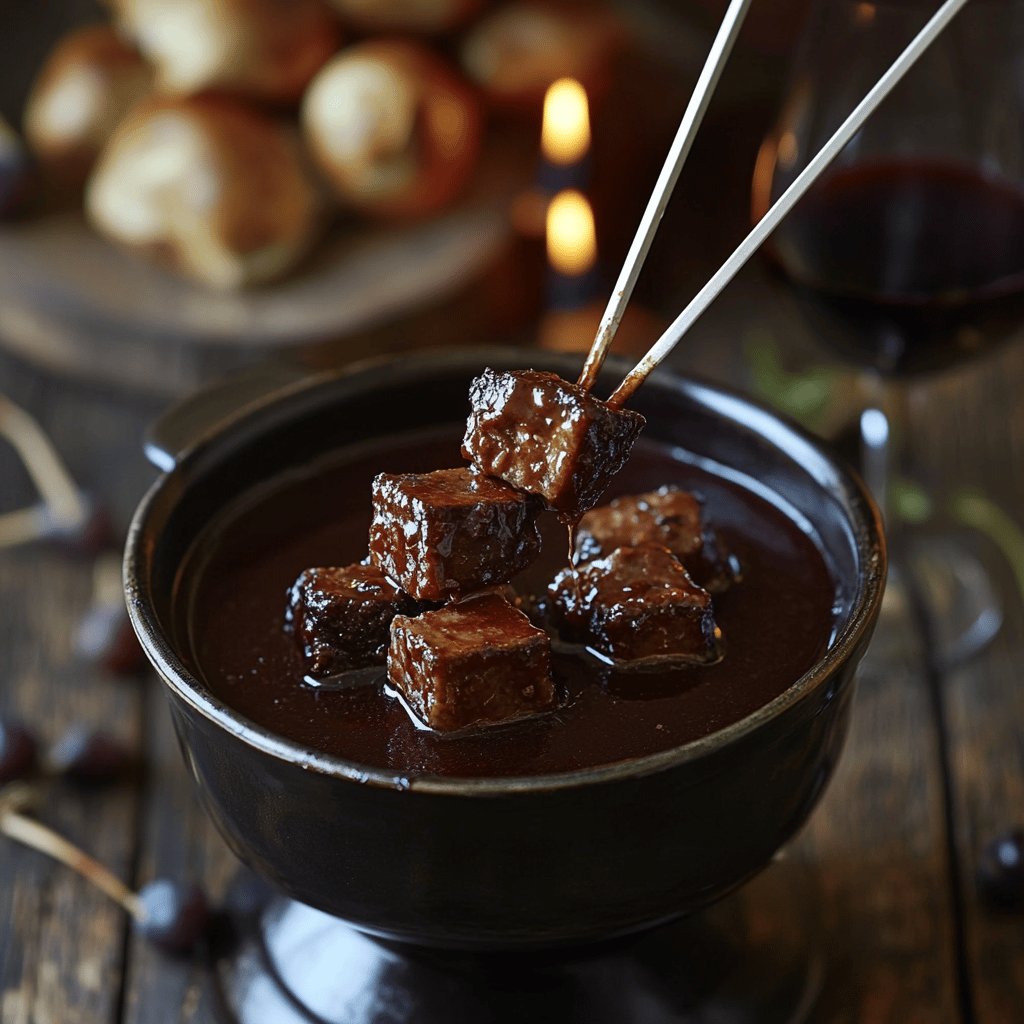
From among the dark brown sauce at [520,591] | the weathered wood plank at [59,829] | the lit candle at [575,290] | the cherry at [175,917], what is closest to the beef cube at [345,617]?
the dark brown sauce at [520,591]

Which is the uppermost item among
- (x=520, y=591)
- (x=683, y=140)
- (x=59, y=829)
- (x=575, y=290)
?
(x=683, y=140)

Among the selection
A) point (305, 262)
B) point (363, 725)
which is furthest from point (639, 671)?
point (305, 262)

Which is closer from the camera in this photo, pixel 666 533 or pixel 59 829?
pixel 666 533

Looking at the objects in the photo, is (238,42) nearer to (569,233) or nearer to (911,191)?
(569,233)

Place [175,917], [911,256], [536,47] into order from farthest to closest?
[536,47]
[911,256]
[175,917]

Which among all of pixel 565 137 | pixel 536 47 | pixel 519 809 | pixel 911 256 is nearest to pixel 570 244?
pixel 565 137

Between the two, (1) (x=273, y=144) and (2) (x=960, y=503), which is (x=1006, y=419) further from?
(1) (x=273, y=144)

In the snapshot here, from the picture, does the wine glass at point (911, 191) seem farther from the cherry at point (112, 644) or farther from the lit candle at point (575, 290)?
the cherry at point (112, 644)

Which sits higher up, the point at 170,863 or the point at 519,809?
the point at 519,809
